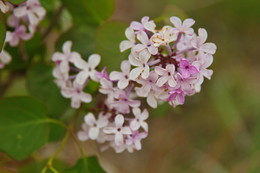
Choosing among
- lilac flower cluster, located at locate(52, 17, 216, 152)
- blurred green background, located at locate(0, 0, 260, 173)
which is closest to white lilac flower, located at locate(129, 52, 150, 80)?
lilac flower cluster, located at locate(52, 17, 216, 152)

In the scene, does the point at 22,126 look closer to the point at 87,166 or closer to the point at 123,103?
the point at 87,166

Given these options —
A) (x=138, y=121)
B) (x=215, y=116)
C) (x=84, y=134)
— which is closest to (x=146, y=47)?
(x=138, y=121)

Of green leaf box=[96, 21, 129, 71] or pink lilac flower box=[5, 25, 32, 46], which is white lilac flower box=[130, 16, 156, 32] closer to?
green leaf box=[96, 21, 129, 71]

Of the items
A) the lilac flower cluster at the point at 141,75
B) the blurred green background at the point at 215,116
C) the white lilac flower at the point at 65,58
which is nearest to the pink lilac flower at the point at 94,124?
the lilac flower cluster at the point at 141,75

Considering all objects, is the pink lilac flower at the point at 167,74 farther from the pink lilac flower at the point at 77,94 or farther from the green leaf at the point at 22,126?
the green leaf at the point at 22,126

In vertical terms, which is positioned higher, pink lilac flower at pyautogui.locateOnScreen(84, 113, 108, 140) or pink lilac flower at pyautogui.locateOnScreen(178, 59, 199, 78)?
pink lilac flower at pyautogui.locateOnScreen(178, 59, 199, 78)

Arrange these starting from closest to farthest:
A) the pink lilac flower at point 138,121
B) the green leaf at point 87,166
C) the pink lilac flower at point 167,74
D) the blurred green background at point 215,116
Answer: the pink lilac flower at point 167,74
the pink lilac flower at point 138,121
the green leaf at point 87,166
the blurred green background at point 215,116
